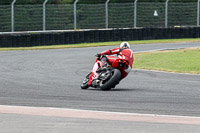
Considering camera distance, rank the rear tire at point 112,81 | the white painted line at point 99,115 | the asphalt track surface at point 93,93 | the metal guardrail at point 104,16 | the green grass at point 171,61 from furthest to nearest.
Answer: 1. the metal guardrail at point 104,16
2. the green grass at point 171,61
3. the rear tire at point 112,81
4. the white painted line at point 99,115
5. the asphalt track surface at point 93,93

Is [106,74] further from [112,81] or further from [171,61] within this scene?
[171,61]

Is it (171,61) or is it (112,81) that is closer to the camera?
(112,81)

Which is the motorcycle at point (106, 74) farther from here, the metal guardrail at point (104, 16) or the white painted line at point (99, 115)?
the metal guardrail at point (104, 16)

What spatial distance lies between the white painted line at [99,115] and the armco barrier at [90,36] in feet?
53.3

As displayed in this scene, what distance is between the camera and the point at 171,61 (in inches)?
764

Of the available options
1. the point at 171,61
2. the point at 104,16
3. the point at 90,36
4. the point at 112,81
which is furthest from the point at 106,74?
the point at 104,16

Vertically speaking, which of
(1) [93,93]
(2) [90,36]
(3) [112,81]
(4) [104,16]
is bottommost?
(1) [93,93]

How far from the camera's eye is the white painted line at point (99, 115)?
7.96 metres

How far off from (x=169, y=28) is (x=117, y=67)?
2030 cm

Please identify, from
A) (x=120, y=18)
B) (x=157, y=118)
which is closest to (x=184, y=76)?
(x=157, y=118)

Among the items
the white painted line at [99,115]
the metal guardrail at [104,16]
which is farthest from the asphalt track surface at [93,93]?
the metal guardrail at [104,16]

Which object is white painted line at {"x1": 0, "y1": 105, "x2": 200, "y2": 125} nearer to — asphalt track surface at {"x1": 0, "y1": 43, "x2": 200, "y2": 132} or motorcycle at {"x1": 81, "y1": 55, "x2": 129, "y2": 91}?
asphalt track surface at {"x1": 0, "y1": 43, "x2": 200, "y2": 132}

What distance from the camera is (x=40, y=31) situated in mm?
27531

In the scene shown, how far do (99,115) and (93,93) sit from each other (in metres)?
2.90
